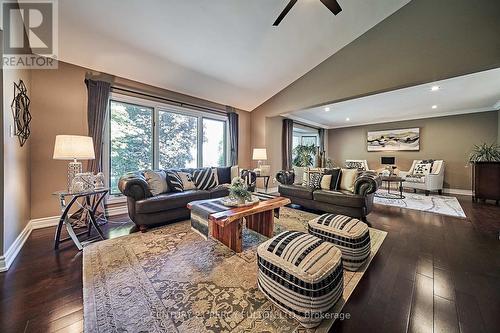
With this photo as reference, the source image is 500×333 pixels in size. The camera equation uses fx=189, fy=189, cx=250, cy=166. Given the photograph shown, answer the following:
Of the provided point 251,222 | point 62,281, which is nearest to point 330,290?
point 251,222

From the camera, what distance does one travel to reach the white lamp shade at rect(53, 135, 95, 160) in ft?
7.45

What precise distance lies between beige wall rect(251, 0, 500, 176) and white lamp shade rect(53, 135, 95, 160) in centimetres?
431

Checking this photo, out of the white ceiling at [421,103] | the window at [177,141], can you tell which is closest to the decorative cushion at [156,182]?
the window at [177,141]

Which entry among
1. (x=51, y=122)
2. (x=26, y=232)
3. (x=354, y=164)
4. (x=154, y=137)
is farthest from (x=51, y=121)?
(x=354, y=164)

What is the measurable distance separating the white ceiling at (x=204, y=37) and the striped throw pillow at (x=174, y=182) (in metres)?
→ 2.02

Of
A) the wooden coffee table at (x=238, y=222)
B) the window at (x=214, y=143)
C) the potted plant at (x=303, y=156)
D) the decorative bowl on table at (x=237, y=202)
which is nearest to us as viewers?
the wooden coffee table at (x=238, y=222)

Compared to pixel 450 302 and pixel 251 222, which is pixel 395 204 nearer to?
pixel 450 302

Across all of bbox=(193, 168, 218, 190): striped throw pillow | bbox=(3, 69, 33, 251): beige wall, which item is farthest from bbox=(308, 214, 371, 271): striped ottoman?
bbox=(3, 69, 33, 251): beige wall

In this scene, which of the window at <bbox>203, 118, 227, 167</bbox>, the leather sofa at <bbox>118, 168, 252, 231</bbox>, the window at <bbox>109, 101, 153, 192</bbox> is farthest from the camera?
the window at <bbox>203, 118, 227, 167</bbox>

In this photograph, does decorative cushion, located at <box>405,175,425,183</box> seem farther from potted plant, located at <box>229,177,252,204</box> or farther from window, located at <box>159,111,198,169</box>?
window, located at <box>159,111,198,169</box>

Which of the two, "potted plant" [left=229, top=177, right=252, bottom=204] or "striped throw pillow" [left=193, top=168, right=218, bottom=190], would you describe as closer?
"potted plant" [left=229, top=177, right=252, bottom=204]

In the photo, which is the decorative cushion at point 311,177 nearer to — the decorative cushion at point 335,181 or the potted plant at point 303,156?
the decorative cushion at point 335,181

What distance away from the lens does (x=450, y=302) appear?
4.78 ft

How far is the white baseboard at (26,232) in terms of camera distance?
181cm
